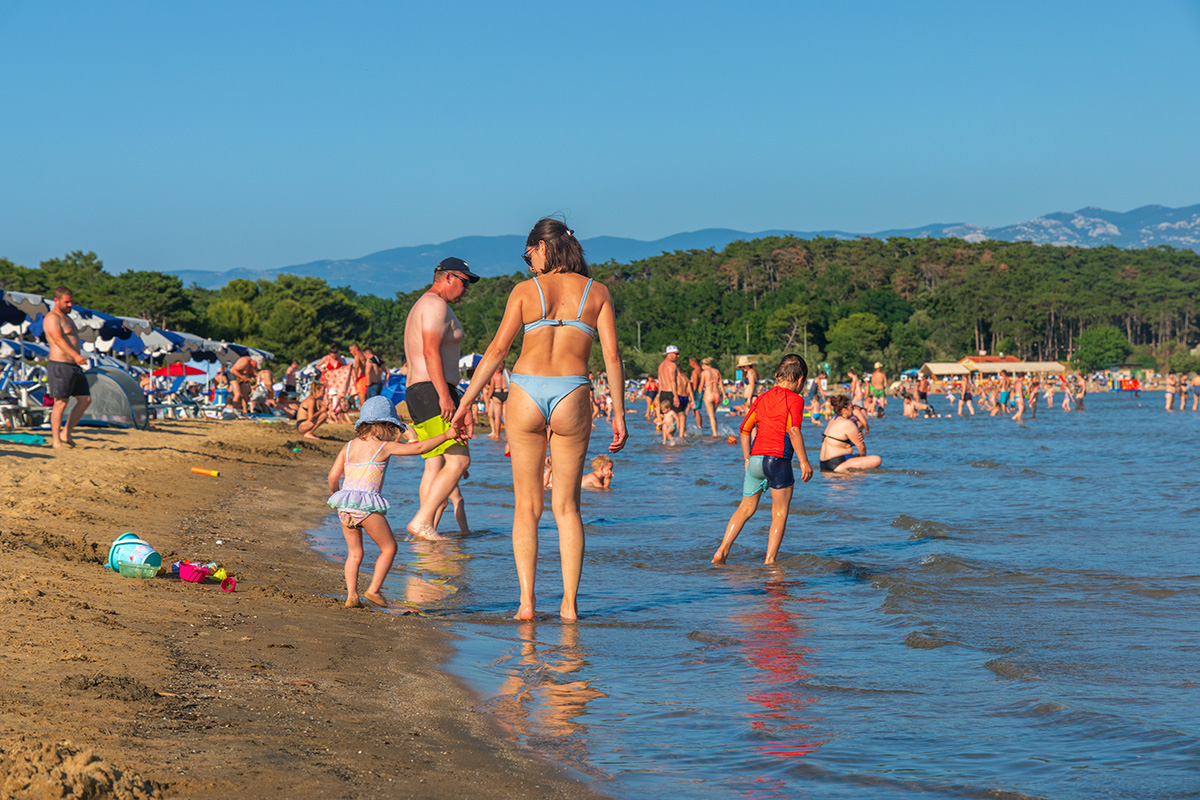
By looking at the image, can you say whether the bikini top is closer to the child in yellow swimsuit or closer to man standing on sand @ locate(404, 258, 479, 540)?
the child in yellow swimsuit

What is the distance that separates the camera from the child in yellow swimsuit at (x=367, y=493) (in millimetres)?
5395

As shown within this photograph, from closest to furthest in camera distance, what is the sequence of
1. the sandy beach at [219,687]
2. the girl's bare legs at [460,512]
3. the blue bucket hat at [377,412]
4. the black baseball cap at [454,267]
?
the sandy beach at [219,687] → the blue bucket hat at [377,412] → the black baseball cap at [454,267] → the girl's bare legs at [460,512]

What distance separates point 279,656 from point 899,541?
19.4 feet

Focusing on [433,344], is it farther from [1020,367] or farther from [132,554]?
[1020,367]

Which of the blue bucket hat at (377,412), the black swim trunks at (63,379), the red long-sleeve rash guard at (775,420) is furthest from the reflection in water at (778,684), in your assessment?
the black swim trunks at (63,379)

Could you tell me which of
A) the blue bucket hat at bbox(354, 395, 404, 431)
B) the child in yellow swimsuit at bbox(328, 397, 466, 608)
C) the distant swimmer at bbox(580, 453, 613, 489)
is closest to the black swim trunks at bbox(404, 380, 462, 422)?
the blue bucket hat at bbox(354, 395, 404, 431)

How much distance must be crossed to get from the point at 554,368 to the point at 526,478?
0.56 metres

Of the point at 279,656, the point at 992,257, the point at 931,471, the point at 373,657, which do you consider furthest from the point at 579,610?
the point at 992,257

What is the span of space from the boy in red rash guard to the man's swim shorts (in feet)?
6.78

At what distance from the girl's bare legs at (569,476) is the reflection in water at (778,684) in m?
0.88

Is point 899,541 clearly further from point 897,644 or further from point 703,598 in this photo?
point 897,644

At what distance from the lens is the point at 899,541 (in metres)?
8.68

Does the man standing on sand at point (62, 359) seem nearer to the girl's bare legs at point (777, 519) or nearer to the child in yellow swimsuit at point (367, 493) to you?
the child in yellow swimsuit at point (367, 493)

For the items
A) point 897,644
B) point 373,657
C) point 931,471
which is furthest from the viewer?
point 931,471
